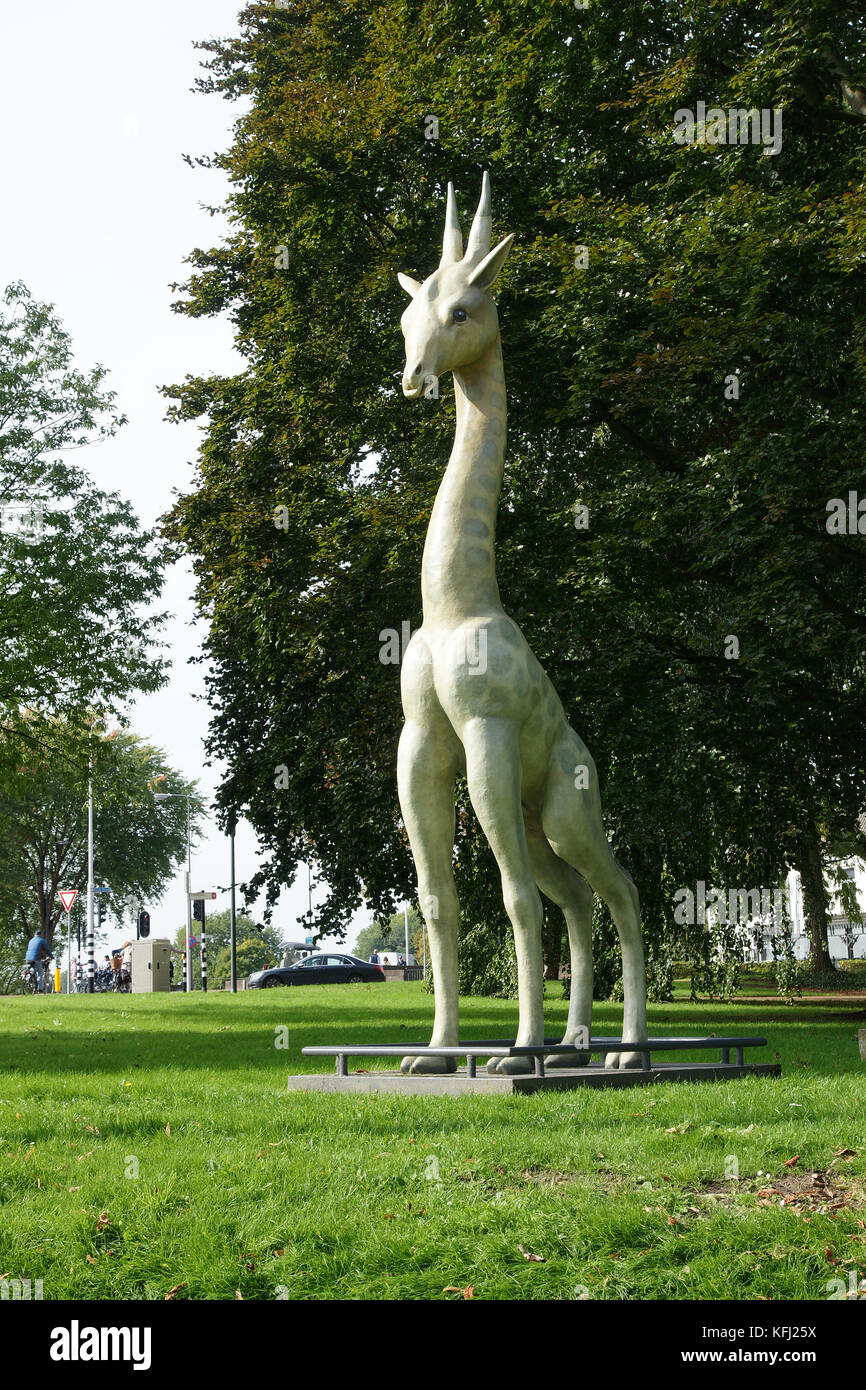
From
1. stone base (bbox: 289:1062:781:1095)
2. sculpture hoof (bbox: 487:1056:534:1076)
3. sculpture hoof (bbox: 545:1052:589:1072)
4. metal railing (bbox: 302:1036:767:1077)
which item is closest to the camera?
stone base (bbox: 289:1062:781:1095)

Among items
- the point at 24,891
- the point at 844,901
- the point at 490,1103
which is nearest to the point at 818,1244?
the point at 490,1103

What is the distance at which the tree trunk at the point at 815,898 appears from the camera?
2401 centimetres

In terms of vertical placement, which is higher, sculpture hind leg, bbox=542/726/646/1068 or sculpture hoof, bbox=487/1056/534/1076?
sculpture hind leg, bbox=542/726/646/1068

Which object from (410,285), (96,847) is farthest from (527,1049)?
(96,847)

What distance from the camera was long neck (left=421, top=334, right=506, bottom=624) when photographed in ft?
33.1

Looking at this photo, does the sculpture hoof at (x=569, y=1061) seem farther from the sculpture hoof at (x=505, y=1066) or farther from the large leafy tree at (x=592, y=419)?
the large leafy tree at (x=592, y=419)

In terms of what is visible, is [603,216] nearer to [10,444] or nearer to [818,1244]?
[10,444]

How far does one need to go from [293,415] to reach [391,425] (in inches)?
59.5

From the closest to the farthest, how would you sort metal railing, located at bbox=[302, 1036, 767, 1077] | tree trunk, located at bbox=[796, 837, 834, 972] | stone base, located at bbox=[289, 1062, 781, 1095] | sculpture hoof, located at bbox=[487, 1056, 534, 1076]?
1. stone base, located at bbox=[289, 1062, 781, 1095]
2. metal railing, located at bbox=[302, 1036, 767, 1077]
3. sculpture hoof, located at bbox=[487, 1056, 534, 1076]
4. tree trunk, located at bbox=[796, 837, 834, 972]

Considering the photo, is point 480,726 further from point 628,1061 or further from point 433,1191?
point 433,1191

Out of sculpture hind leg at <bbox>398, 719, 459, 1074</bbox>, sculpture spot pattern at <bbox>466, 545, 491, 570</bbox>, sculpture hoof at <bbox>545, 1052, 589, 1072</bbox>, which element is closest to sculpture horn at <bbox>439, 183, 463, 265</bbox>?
sculpture spot pattern at <bbox>466, 545, 491, 570</bbox>

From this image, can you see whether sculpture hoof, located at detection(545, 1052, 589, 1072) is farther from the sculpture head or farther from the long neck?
the sculpture head

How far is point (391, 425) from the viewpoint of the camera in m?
20.3

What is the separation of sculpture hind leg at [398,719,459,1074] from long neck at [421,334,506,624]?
3.02 ft
